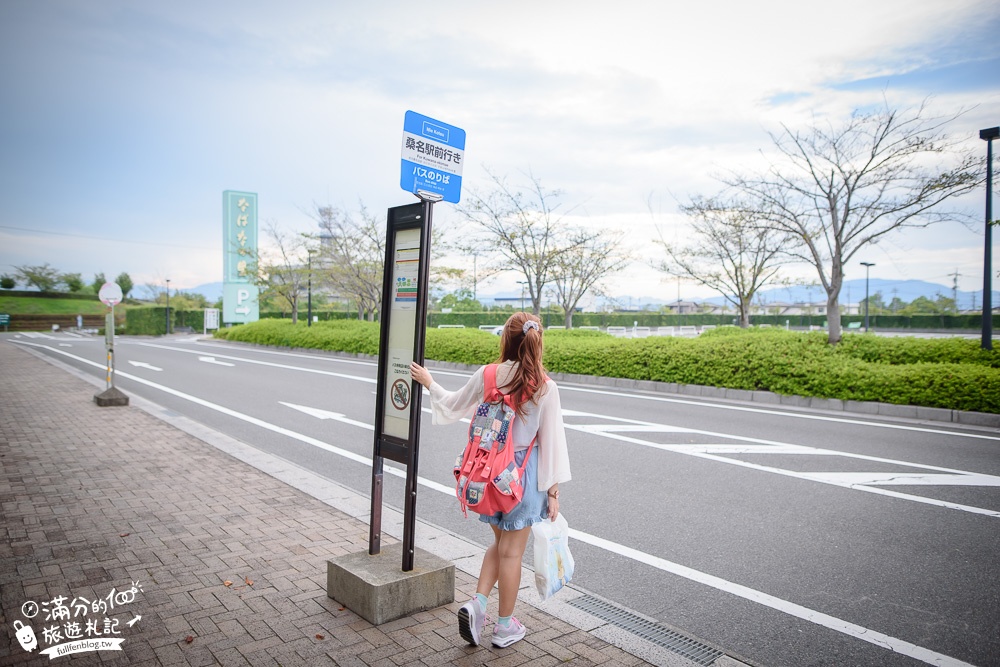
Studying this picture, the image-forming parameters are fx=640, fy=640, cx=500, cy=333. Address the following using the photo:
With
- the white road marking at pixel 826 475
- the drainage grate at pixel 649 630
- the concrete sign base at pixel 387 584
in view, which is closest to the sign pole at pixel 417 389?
the concrete sign base at pixel 387 584

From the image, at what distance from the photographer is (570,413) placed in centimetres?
1052

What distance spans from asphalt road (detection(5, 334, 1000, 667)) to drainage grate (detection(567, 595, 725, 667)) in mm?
171

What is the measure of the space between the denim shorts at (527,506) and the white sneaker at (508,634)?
0.50m

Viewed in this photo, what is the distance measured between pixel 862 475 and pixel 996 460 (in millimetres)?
1961

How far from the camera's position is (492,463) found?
295 centimetres

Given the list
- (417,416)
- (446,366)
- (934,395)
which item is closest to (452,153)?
(417,416)

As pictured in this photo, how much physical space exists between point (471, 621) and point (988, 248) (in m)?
13.8

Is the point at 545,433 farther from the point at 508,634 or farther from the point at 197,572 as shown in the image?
the point at 197,572

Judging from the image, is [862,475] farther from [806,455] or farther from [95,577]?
[95,577]

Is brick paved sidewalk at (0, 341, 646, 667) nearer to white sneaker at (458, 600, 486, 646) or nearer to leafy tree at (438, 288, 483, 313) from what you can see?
white sneaker at (458, 600, 486, 646)

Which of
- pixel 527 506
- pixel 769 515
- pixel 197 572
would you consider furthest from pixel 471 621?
pixel 769 515

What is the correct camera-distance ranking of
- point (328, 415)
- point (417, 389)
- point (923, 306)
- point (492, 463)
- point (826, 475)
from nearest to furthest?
point (492, 463)
point (417, 389)
point (826, 475)
point (328, 415)
point (923, 306)

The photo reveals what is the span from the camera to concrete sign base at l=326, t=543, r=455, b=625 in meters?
3.32

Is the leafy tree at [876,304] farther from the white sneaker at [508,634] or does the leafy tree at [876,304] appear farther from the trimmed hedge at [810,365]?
the white sneaker at [508,634]
